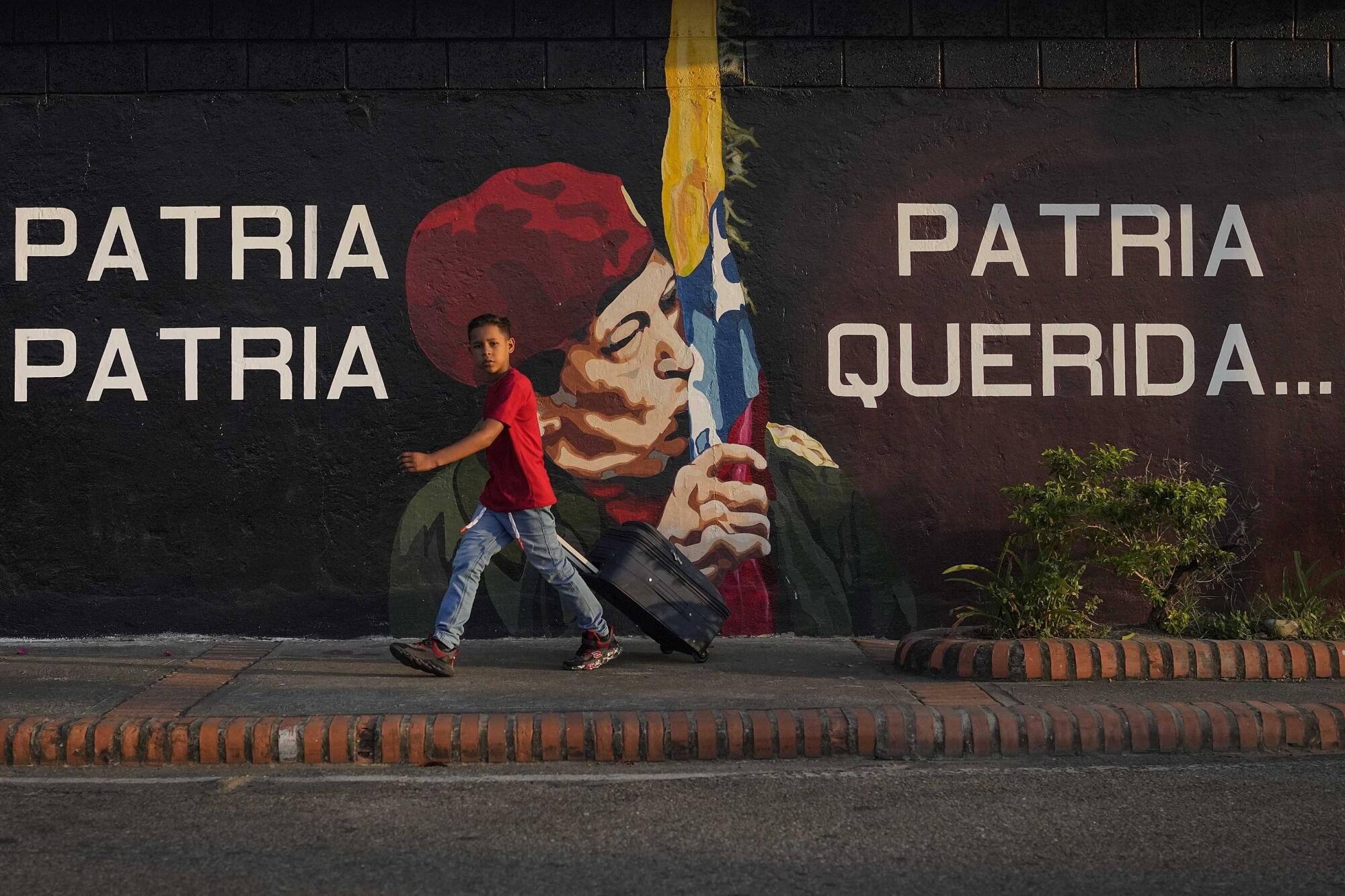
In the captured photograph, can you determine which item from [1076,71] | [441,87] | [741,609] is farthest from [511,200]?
[1076,71]

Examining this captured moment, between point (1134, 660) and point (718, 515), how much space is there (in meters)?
2.52

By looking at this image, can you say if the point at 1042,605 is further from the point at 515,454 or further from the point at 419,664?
the point at 419,664

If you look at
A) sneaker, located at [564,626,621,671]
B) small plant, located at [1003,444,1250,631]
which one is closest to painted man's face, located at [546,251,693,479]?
sneaker, located at [564,626,621,671]

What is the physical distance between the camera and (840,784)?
193 inches

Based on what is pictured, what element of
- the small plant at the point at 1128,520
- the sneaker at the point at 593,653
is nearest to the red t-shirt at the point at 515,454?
the sneaker at the point at 593,653

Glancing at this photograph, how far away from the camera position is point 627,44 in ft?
26.3

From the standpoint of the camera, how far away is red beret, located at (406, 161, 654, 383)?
7.96m

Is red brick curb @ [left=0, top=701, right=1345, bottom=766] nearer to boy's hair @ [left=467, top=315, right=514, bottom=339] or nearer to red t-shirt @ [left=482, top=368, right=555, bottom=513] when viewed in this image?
red t-shirt @ [left=482, top=368, right=555, bottom=513]

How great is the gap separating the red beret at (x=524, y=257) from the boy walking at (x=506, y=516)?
1190 millimetres

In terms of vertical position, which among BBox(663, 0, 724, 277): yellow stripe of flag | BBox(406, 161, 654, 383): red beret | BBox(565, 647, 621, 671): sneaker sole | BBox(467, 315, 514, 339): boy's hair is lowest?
BBox(565, 647, 621, 671): sneaker sole

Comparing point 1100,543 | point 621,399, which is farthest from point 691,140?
point 1100,543

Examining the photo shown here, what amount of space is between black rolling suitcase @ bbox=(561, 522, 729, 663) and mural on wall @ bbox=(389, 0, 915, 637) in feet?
3.08

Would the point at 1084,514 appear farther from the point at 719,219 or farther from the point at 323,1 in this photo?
the point at 323,1

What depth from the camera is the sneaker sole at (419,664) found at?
20.8ft
